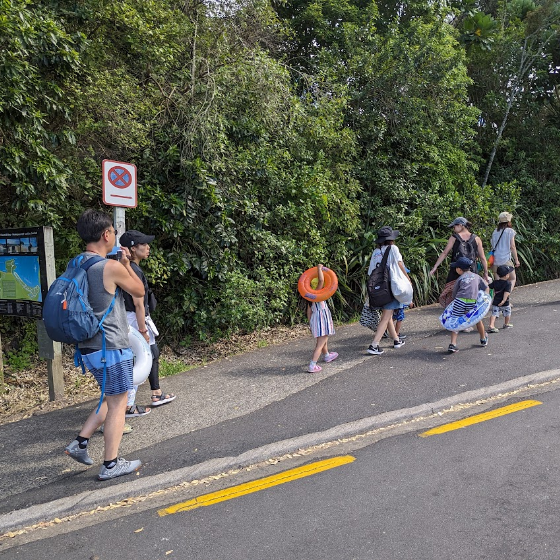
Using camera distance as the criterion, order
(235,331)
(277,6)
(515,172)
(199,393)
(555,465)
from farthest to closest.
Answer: (515,172)
(277,6)
(235,331)
(199,393)
(555,465)

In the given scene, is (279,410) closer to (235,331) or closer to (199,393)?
(199,393)

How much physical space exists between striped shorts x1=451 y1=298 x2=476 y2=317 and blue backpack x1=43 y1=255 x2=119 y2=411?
4.77 meters

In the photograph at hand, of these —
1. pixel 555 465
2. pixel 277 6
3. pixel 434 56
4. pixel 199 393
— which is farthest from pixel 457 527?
pixel 277 6

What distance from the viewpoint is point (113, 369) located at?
4.18m

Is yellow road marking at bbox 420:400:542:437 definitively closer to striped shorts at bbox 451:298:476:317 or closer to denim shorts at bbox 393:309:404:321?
striped shorts at bbox 451:298:476:317

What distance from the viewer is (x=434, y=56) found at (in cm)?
1133

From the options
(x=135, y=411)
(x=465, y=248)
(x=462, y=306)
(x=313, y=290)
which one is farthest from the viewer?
(x=465, y=248)

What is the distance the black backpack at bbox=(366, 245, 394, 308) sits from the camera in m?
7.24

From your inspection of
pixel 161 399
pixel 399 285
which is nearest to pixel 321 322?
pixel 399 285

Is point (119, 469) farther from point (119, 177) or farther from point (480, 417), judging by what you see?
point (480, 417)

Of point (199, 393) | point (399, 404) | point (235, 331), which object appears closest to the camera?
point (399, 404)

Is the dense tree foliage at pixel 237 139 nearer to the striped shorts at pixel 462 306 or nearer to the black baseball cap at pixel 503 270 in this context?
the black baseball cap at pixel 503 270

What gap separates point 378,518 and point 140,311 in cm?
280

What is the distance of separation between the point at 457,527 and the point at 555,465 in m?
1.19
